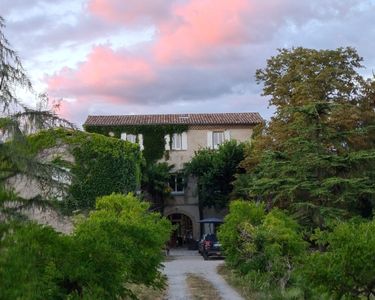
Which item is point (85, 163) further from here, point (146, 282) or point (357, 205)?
point (146, 282)

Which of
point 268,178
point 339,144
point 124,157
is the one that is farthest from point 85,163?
point 339,144

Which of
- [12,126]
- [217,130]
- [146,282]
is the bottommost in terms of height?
[146,282]

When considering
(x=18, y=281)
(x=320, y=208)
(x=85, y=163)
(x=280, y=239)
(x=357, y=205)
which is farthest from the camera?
(x=85, y=163)

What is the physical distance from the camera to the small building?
48.2m

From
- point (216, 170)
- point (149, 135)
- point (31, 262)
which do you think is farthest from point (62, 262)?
point (149, 135)

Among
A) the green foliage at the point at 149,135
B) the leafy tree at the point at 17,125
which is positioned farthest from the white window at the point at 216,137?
the leafy tree at the point at 17,125

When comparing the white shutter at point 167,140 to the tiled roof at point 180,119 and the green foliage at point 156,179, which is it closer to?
the tiled roof at point 180,119

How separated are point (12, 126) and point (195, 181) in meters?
36.9

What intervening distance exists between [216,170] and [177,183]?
16.2 ft

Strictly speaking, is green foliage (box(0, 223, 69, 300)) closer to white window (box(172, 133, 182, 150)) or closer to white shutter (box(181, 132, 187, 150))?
white window (box(172, 133, 182, 150))

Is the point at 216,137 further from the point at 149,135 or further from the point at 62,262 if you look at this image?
the point at 62,262

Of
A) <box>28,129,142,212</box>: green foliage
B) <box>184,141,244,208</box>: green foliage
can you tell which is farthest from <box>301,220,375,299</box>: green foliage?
<box>184,141,244,208</box>: green foliage

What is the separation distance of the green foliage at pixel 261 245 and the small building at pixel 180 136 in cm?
2610

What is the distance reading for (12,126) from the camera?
1162 cm
